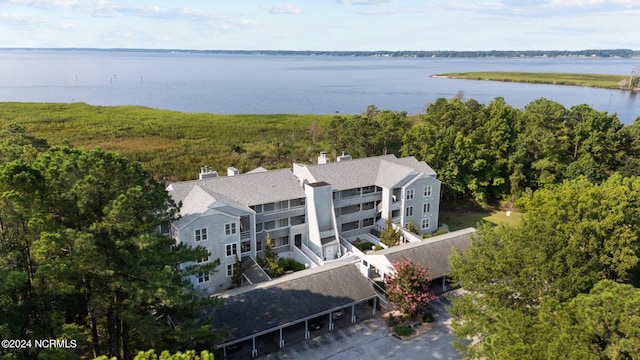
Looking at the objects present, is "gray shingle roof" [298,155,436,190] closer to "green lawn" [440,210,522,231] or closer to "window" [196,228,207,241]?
"green lawn" [440,210,522,231]

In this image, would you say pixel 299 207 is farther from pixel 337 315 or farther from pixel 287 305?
pixel 287 305

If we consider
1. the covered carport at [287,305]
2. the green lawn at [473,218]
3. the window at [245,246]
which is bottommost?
the green lawn at [473,218]

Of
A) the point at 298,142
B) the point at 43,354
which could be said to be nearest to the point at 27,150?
the point at 43,354

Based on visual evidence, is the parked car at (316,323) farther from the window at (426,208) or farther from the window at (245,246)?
the window at (426,208)

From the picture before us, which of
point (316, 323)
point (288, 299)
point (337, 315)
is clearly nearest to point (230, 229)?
point (288, 299)

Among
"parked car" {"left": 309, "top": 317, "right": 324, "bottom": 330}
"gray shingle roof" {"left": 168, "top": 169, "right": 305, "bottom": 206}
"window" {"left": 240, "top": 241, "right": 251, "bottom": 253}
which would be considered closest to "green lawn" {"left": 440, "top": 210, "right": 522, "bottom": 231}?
"gray shingle roof" {"left": 168, "top": 169, "right": 305, "bottom": 206}

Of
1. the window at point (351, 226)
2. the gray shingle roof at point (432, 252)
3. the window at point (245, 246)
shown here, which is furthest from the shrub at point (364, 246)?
the window at point (245, 246)
